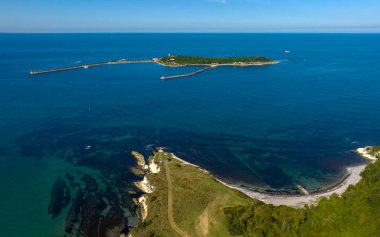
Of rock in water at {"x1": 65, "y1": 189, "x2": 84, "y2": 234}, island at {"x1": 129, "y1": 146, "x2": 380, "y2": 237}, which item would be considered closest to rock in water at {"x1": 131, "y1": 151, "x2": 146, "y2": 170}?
island at {"x1": 129, "y1": 146, "x2": 380, "y2": 237}

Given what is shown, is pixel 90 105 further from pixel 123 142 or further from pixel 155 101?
pixel 123 142

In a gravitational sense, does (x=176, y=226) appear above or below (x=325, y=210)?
below

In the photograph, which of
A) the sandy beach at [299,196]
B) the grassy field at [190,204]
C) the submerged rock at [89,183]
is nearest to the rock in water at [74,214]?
the submerged rock at [89,183]

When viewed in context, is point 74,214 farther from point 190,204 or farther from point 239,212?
point 239,212

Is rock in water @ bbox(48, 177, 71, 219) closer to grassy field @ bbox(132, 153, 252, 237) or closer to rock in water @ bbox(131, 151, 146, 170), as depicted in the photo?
grassy field @ bbox(132, 153, 252, 237)

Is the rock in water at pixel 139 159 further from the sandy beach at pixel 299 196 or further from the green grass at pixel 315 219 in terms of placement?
the green grass at pixel 315 219

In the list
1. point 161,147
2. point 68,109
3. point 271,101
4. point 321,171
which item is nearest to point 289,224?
point 321,171

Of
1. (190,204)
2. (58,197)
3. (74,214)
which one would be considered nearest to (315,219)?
(190,204)
